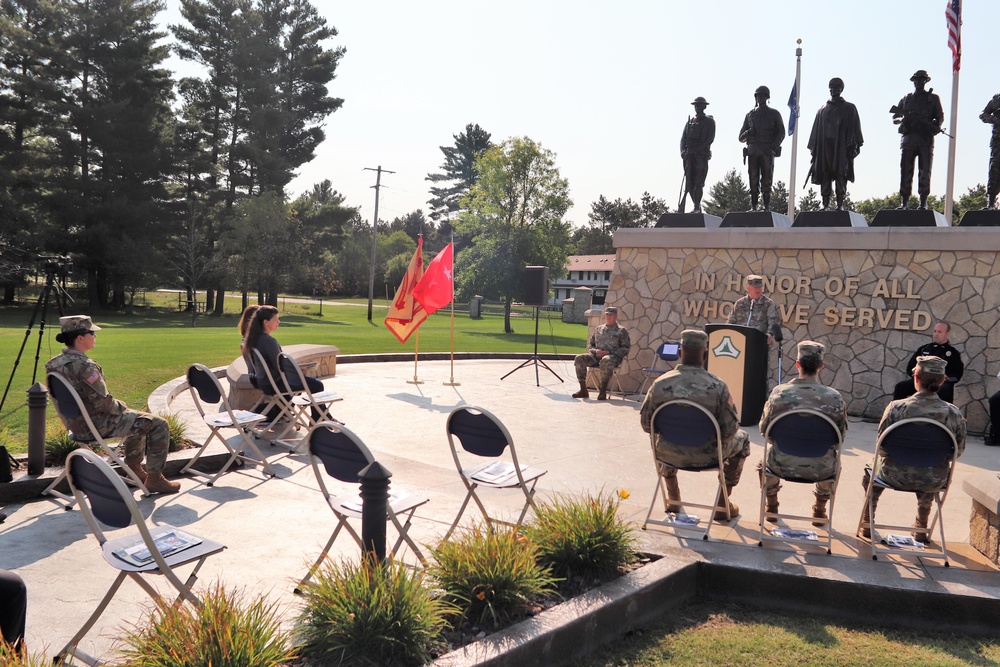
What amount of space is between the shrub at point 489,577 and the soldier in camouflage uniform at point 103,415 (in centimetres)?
310

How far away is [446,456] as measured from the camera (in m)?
7.94

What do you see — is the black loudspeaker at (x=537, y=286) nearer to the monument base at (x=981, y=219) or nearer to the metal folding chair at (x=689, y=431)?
the monument base at (x=981, y=219)

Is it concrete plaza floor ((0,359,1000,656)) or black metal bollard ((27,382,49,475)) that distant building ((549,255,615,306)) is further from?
black metal bollard ((27,382,49,475))

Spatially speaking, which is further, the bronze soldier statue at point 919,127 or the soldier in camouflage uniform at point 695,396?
the bronze soldier statue at point 919,127

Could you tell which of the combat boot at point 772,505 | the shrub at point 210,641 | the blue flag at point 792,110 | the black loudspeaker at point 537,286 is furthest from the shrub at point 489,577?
the blue flag at point 792,110

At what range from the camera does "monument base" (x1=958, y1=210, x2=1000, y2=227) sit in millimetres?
10602

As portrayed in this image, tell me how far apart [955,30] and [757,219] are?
3954mm

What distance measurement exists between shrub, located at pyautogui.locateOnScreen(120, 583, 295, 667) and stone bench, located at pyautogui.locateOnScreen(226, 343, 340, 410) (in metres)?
5.86

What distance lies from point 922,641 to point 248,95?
4606 cm

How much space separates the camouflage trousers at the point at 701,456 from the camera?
5281 millimetres

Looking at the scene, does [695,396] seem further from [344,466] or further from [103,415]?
[103,415]

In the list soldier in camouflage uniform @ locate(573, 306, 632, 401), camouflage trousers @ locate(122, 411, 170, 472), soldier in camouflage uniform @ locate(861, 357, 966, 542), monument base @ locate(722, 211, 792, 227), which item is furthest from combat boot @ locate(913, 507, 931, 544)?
monument base @ locate(722, 211, 792, 227)

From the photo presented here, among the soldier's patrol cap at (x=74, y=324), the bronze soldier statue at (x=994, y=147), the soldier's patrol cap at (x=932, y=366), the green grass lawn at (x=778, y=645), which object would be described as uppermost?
the bronze soldier statue at (x=994, y=147)

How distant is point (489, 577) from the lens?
12.1 ft
